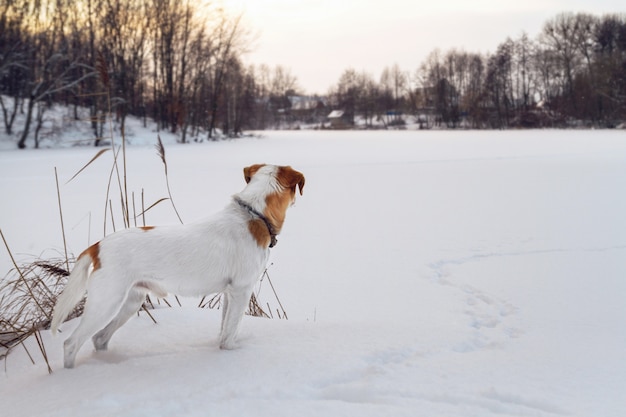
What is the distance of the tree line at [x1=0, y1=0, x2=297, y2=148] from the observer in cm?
2325

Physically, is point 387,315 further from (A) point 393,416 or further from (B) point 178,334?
(A) point 393,416

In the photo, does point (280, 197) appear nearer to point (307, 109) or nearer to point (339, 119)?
point (339, 119)

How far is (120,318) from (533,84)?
70.1 m

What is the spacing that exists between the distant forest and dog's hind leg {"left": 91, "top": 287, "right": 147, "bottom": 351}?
3.69 ft

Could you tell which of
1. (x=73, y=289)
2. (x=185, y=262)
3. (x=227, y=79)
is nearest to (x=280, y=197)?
(x=185, y=262)

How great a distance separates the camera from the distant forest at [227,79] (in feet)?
75.2

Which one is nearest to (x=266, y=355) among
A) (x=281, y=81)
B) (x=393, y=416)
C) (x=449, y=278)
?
(x=393, y=416)

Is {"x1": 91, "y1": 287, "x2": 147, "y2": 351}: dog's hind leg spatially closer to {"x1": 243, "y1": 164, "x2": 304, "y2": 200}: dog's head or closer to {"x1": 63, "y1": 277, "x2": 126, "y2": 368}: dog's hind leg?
{"x1": 63, "y1": 277, "x2": 126, "y2": 368}: dog's hind leg

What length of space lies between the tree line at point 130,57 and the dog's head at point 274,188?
898 inches

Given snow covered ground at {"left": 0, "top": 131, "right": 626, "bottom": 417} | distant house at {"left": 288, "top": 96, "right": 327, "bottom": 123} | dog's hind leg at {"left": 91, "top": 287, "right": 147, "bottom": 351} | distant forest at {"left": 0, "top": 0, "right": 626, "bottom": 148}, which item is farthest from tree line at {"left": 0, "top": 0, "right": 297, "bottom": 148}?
distant house at {"left": 288, "top": 96, "right": 327, "bottom": 123}

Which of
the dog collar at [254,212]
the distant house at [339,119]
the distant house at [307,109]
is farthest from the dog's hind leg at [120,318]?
the distant house at [307,109]

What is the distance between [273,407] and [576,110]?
60556mm

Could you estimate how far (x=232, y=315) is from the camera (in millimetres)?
2635

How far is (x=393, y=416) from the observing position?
1.97 m
